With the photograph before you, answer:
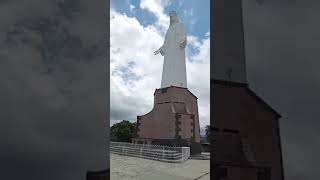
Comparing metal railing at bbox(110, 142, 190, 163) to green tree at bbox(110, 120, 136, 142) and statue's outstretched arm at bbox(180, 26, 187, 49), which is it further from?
green tree at bbox(110, 120, 136, 142)

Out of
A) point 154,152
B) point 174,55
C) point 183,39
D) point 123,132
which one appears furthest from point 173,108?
point 123,132

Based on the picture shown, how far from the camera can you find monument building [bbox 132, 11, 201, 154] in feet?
51.7

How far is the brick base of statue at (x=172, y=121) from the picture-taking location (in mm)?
15633

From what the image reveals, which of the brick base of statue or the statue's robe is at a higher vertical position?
the statue's robe

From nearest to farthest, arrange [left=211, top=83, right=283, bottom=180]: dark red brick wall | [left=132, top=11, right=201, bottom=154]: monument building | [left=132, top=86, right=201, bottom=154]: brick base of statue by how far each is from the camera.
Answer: [left=211, top=83, right=283, bottom=180]: dark red brick wall, [left=132, top=86, right=201, bottom=154]: brick base of statue, [left=132, top=11, right=201, bottom=154]: monument building

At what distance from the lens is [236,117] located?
223 cm

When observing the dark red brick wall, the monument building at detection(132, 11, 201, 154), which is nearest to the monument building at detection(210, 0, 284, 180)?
the dark red brick wall

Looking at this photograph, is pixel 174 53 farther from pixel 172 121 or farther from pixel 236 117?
pixel 236 117

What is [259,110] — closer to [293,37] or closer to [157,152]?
[293,37]

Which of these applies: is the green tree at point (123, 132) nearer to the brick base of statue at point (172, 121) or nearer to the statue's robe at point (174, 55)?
the statue's robe at point (174, 55)

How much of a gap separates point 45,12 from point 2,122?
66 cm

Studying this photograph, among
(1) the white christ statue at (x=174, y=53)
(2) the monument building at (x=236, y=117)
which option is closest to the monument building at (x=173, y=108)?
(1) the white christ statue at (x=174, y=53)

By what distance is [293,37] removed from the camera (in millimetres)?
2074

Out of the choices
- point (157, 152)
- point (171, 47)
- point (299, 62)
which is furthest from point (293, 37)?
point (171, 47)
